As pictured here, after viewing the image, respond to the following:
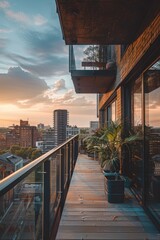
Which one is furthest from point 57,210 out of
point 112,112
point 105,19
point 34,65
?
point 34,65

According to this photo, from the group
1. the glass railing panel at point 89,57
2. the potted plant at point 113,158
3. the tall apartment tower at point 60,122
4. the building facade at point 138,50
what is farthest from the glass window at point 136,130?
the tall apartment tower at point 60,122

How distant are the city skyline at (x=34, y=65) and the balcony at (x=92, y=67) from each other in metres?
0.48

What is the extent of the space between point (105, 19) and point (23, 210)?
2.87 metres

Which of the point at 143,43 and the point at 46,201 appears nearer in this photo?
the point at 46,201

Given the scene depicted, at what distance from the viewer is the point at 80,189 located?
4.91 metres

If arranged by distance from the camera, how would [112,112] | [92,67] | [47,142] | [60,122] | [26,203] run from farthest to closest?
1. [60,122]
2. [112,112]
3. [92,67]
4. [47,142]
5. [26,203]

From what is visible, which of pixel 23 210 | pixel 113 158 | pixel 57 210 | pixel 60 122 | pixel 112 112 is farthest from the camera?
pixel 60 122

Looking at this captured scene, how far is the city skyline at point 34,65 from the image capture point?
6970 mm

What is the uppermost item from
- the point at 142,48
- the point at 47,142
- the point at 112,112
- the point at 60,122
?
the point at 142,48

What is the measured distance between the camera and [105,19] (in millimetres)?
3445

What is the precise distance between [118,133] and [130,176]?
0.94m

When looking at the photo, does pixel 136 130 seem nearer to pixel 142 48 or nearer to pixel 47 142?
pixel 142 48

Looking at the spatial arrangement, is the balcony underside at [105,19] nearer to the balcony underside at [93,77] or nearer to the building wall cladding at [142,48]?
the building wall cladding at [142,48]

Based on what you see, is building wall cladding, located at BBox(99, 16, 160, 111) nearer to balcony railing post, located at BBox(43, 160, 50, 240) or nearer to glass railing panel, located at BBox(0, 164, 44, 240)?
balcony railing post, located at BBox(43, 160, 50, 240)
